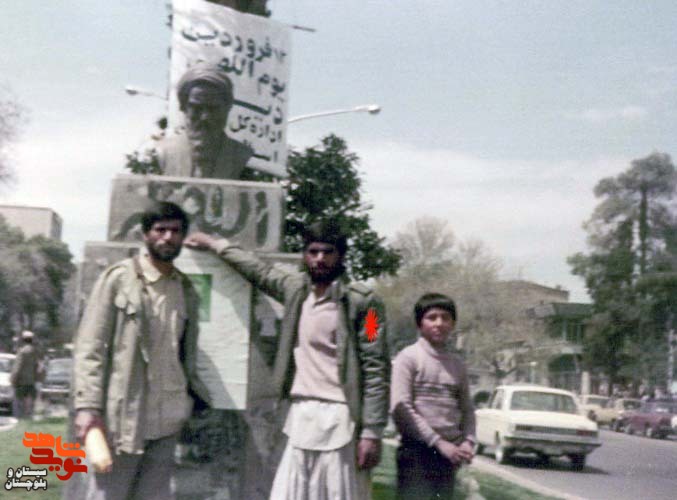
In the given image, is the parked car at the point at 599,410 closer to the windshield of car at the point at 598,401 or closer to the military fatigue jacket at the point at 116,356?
the windshield of car at the point at 598,401

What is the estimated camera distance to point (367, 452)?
3.92m

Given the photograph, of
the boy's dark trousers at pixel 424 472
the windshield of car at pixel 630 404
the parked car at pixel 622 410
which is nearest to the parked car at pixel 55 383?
the parked car at pixel 622 410

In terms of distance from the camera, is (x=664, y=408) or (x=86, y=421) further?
(x=664, y=408)

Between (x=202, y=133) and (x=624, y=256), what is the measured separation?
1865 inches

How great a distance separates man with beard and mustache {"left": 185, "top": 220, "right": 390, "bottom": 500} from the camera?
3.93m

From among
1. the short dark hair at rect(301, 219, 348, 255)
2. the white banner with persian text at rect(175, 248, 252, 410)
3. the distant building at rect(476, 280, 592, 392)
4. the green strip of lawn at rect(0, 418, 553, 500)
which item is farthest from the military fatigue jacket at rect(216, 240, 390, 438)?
the distant building at rect(476, 280, 592, 392)

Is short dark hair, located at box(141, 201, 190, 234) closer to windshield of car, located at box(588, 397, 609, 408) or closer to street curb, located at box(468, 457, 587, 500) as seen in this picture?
street curb, located at box(468, 457, 587, 500)

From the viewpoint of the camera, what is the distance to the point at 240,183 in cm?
500

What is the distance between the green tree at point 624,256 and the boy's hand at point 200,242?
1637 inches

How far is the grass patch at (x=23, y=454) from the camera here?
23.3ft

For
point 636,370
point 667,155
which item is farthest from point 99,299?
point 667,155

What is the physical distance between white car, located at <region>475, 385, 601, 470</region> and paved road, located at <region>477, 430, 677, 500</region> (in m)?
0.32

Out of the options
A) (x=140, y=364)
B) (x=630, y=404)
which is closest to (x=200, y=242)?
(x=140, y=364)

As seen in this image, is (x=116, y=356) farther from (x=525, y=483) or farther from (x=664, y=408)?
(x=664, y=408)
